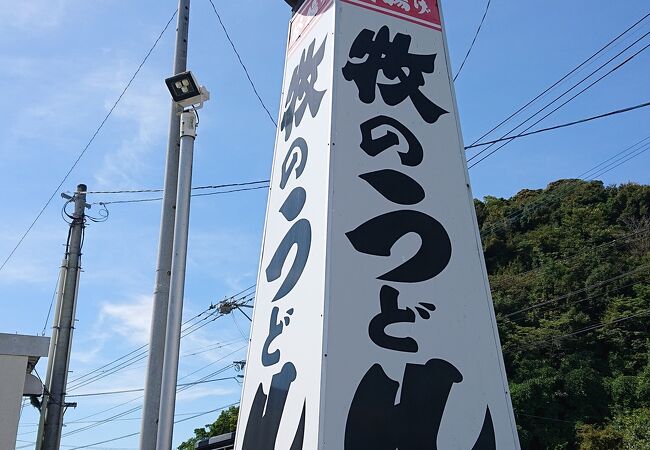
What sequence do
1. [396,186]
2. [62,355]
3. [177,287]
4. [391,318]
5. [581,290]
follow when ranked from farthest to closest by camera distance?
1. [581,290]
2. [62,355]
3. [177,287]
4. [396,186]
5. [391,318]

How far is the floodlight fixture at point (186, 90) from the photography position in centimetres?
467

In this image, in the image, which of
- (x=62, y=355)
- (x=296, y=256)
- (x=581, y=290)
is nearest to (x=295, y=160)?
(x=296, y=256)

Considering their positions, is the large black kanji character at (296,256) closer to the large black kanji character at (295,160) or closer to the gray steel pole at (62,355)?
the large black kanji character at (295,160)

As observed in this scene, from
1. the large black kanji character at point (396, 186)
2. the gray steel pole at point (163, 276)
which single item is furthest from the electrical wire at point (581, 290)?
the large black kanji character at point (396, 186)

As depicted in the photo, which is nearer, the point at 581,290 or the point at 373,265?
the point at 373,265

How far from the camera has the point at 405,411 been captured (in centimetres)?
294

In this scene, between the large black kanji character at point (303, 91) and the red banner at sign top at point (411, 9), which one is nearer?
the large black kanji character at point (303, 91)

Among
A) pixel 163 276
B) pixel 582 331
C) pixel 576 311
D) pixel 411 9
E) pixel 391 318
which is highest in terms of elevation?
pixel 576 311

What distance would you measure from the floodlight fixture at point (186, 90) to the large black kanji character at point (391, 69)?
1.30 m

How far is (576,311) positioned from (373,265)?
33622 mm

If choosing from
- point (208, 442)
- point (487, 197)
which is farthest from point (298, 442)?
point (487, 197)

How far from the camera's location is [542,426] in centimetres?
2841

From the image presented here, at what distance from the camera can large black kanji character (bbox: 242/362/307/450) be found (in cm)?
314

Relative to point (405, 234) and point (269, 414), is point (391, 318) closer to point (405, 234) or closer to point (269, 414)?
point (405, 234)
